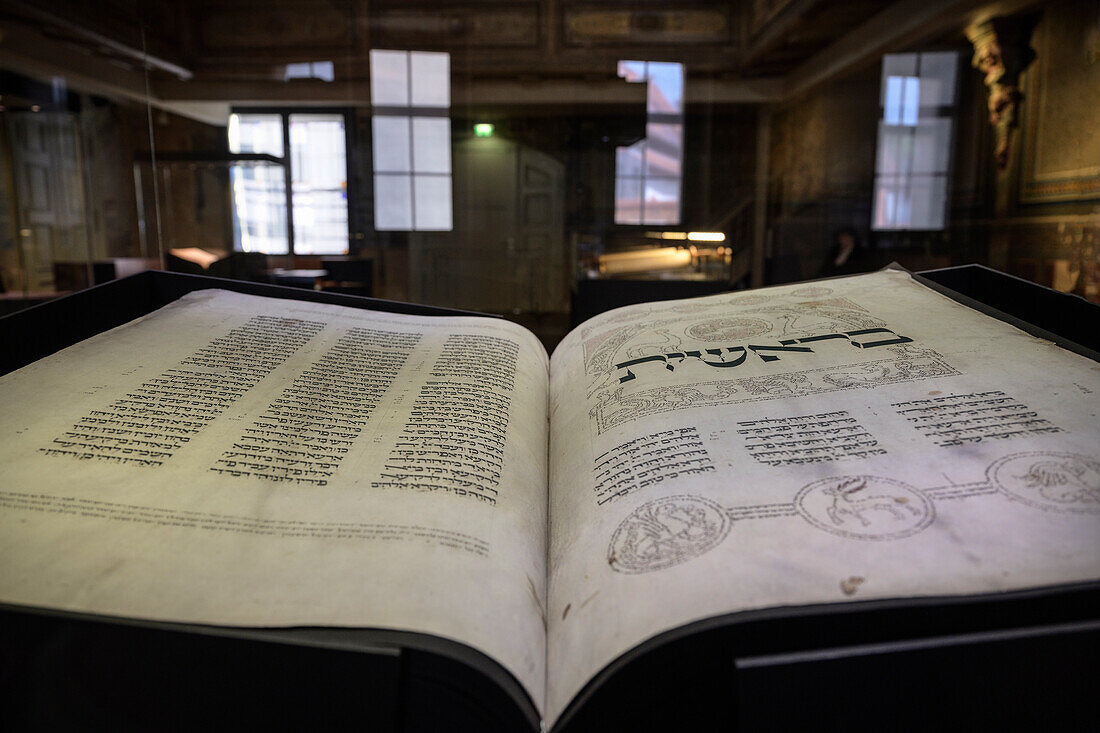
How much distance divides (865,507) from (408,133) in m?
3.33

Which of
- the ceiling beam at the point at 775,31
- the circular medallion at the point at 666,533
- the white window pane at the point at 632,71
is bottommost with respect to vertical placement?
the circular medallion at the point at 666,533

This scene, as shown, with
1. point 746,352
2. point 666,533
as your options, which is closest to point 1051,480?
point 666,533

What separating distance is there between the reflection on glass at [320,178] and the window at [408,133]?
17 centimetres

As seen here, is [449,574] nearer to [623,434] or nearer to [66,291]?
[623,434]

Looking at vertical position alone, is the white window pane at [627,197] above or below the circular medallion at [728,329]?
above

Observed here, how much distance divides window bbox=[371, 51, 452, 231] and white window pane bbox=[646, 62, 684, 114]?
3.26ft

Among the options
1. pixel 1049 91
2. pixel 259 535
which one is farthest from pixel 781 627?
pixel 1049 91

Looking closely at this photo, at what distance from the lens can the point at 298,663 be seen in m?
0.44

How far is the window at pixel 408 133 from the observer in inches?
135

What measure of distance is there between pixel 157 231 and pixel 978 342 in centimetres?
339

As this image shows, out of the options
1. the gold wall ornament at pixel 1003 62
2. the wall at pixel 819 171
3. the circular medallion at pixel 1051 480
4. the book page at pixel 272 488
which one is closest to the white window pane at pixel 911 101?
the wall at pixel 819 171

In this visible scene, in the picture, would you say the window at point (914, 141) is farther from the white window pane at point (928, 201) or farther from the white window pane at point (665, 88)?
the white window pane at point (665, 88)

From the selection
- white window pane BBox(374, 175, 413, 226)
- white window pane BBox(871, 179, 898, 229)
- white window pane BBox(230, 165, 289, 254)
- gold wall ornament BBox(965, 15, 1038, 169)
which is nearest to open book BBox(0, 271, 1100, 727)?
white window pane BBox(230, 165, 289, 254)

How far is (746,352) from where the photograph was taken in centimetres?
88
